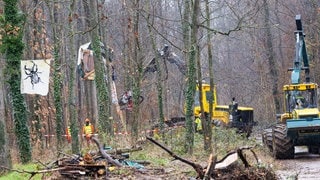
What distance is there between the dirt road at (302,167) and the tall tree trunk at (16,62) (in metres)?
7.63

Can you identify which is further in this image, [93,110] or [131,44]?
[93,110]

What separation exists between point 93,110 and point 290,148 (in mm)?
17868

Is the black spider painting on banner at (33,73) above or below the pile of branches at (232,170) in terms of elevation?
above

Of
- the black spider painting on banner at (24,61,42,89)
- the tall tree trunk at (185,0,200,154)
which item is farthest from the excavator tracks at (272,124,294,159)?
the black spider painting on banner at (24,61,42,89)

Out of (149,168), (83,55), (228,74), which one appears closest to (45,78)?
(149,168)

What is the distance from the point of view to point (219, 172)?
39.4 feet

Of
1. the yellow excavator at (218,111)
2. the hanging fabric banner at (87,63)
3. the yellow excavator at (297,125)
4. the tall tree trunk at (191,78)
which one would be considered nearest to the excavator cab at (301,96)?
the yellow excavator at (297,125)

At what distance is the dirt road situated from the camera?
561 inches

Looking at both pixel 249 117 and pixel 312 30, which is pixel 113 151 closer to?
pixel 249 117

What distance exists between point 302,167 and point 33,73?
8.16 meters

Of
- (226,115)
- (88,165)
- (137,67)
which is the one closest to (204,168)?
(88,165)

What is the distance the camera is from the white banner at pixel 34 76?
55.0 ft

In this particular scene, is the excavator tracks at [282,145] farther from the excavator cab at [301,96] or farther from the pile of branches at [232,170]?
the pile of branches at [232,170]

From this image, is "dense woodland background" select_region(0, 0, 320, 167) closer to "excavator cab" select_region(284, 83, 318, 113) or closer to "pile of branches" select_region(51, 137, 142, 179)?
"excavator cab" select_region(284, 83, 318, 113)
